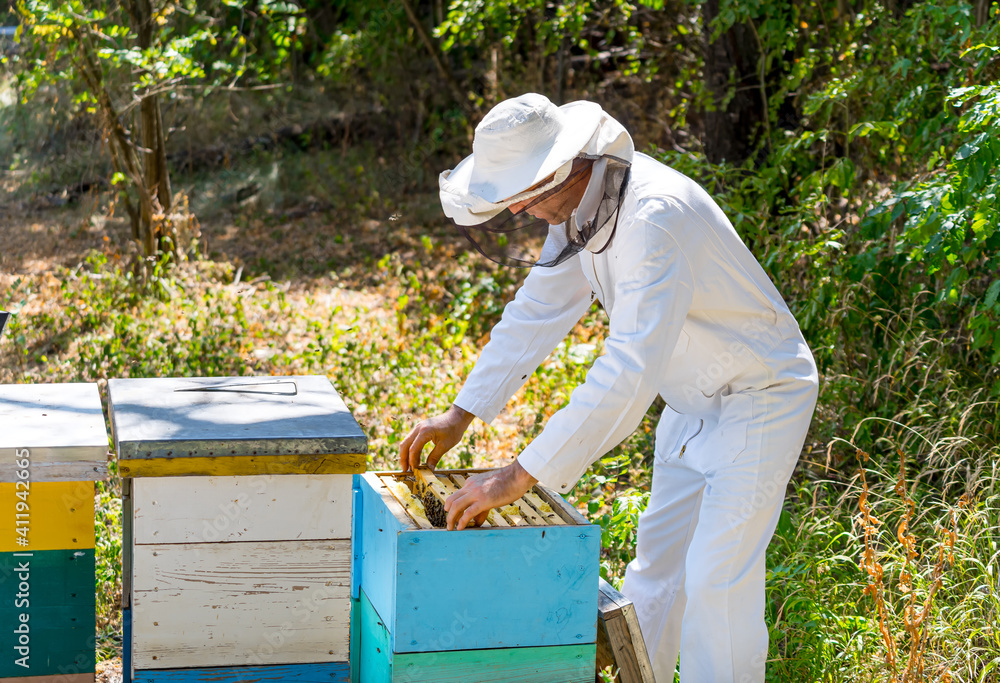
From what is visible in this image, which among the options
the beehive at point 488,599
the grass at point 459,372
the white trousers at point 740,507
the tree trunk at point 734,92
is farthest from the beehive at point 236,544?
the tree trunk at point 734,92

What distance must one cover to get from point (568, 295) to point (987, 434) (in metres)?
1.82

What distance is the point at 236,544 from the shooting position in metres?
1.76

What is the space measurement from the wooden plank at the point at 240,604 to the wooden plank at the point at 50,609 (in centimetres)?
10

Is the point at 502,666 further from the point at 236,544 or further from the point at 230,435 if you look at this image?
the point at 230,435

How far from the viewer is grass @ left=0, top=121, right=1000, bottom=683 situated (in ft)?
8.25

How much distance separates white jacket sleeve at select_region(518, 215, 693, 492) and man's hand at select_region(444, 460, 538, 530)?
3 centimetres

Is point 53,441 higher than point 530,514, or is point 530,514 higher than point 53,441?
point 53,441

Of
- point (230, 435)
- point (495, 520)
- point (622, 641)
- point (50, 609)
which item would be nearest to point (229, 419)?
point (230, 435)

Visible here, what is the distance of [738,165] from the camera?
202 inches

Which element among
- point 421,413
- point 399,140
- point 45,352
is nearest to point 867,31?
point 421,413

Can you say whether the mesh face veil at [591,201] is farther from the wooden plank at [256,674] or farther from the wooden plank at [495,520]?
the wooden plank at [256,674]

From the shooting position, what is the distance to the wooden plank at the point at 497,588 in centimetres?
167

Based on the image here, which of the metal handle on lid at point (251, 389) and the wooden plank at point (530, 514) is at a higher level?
the metal handle on lid at point (251, 389)

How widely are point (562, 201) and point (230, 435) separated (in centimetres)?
77
